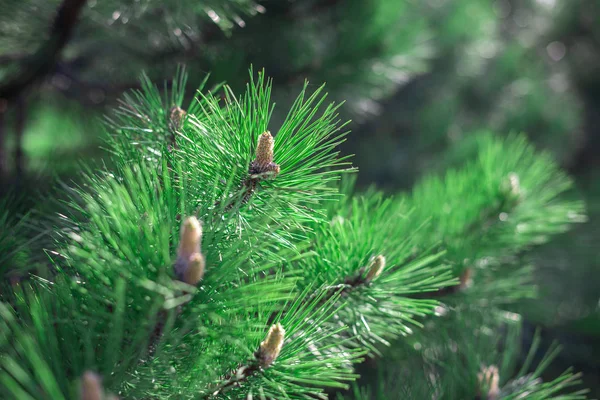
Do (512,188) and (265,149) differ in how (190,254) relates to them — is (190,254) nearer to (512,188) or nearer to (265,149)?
(265,149)

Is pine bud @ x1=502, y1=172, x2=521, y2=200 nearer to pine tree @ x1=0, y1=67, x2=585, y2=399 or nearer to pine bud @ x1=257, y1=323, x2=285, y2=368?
pine tree @ x1=0, y1=67, x2=585, y2=399

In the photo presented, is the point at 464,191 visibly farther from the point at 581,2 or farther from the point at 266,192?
the point at 581,2

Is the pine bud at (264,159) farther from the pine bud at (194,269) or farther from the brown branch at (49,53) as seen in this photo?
the brown branch at (49,53)

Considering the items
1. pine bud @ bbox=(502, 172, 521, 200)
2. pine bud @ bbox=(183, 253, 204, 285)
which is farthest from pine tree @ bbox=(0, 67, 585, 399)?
pine bud @ bbox=(502, 172, 521, 200)

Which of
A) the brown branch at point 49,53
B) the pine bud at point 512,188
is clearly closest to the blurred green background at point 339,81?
the brown branch at point 49,53

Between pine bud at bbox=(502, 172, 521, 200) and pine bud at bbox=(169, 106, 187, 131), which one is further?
pine bud at bbox=(502, 172, 521, 200)

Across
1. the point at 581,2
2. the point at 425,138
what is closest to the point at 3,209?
the point at 425,138
